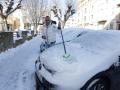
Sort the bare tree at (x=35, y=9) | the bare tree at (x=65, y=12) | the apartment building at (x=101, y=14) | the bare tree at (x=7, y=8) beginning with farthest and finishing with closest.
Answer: the bare tree at (x=65, y=12), the apartment building at (x=101, y=14), the bare tree at (x=35, y=9), the bare tree at (x=7, y=8)

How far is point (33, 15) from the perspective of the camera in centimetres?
3778

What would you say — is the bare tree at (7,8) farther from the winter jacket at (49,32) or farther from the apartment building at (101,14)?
the apartment building at (101,14)

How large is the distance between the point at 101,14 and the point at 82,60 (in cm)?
4999

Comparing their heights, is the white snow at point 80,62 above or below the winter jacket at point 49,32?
below

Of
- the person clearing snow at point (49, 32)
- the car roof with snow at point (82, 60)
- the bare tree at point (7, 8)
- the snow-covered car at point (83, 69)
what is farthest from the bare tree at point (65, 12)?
the snow-covered car at point (83, 69)

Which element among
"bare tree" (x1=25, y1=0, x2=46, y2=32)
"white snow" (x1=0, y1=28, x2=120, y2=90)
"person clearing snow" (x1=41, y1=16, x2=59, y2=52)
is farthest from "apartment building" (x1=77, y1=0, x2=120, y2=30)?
"white snow" (x1=0, y1=28, x2=120, y2=90)

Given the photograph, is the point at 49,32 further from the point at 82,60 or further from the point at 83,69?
the point at 83,69

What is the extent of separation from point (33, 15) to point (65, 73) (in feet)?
110

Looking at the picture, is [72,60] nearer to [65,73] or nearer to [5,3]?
[65,73]

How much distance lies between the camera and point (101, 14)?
177 feet

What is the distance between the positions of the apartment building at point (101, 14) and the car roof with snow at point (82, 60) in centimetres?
3921

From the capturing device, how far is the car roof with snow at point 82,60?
4.72 meters

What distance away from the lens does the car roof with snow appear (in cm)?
472

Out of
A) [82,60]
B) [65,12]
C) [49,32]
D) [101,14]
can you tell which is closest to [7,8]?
[49,32]
